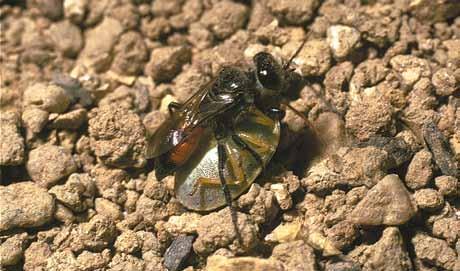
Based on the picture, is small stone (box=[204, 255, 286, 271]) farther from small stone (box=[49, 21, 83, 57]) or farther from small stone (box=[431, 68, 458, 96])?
small stone (box=[49, 21, 83, 57])

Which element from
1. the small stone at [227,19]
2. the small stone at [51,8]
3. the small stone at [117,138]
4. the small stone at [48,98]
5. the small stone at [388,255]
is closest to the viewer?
the small stone at [388,255]

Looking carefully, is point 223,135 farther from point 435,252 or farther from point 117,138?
point 435,252

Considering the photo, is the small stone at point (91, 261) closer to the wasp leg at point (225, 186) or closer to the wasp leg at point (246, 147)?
the wasp leg at point (225, 186)

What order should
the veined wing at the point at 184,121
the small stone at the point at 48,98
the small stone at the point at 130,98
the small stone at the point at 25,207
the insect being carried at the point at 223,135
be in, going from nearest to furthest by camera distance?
the small stone at the point at 25,207 → the insect being carried at the point at 223,135 → the veined wing at the point at 184,121 → the small stone at the point at 48,98 → the small stone at the point at 130,98

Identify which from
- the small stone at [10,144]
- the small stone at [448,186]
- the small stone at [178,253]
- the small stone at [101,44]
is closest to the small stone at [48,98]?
the small stone at [10,144]

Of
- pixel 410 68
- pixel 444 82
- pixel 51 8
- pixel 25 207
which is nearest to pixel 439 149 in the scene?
pixel 444 82

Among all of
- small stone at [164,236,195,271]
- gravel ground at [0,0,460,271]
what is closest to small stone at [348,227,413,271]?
gravel ground at [0,0,460,271]

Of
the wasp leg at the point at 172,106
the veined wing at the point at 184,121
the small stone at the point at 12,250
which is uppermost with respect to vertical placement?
the wasp leg at the point at 172,106
